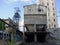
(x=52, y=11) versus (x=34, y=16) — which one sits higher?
(x=52, y=11)

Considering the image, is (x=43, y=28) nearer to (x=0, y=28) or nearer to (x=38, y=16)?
(x=38, y=16)

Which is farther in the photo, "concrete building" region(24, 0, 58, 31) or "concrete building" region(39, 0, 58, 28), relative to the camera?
"concrete building" region(39, 0, 58, 28)

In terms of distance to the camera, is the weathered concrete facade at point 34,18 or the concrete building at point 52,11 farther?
the concrete building at point 52,11

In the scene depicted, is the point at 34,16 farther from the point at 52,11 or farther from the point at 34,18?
the point at 52,11

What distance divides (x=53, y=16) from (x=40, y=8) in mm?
28428

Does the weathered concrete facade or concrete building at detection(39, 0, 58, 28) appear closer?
the weathered concrete facade

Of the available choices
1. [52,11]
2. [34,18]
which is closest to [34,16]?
[34,18]

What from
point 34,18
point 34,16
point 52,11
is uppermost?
point 52,11

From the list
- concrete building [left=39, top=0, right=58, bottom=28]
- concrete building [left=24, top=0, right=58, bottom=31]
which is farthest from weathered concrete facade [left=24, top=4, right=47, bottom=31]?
concrete building [left=39, top=0, right=58, bottom=28]

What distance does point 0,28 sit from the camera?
29.7 feet

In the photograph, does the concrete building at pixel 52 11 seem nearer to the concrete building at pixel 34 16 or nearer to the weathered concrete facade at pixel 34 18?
the concrete building at pixel 34 16

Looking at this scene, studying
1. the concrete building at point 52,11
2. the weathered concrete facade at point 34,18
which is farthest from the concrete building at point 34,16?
the concrete building at point 52,11

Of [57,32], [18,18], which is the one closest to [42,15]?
[57,32]

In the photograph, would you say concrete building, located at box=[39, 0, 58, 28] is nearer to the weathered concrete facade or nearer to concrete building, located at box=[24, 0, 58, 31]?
concrete building, located at box=[24, 0, 58, 31]
